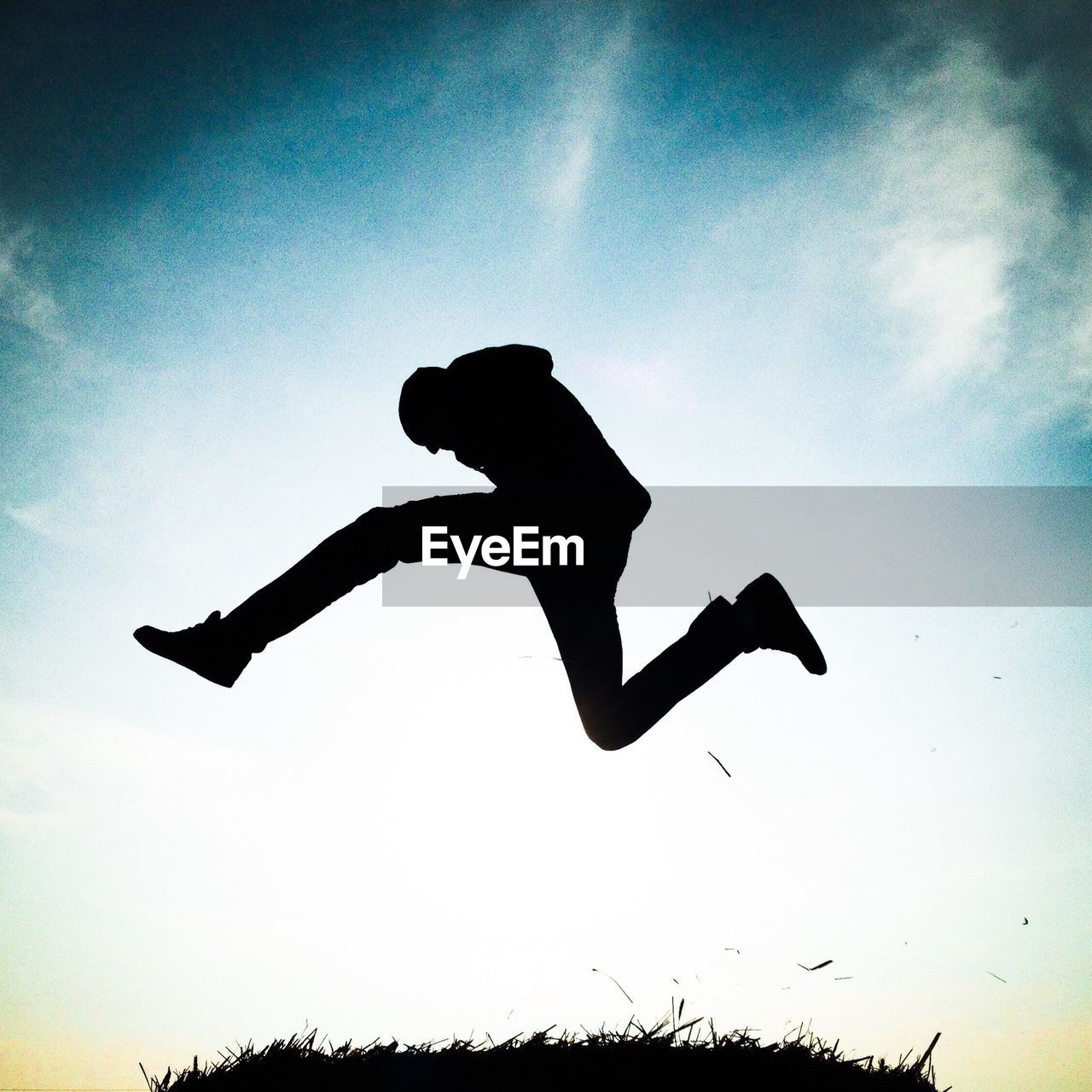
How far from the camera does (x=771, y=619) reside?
3.19 metres

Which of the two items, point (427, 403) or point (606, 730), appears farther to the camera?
point (606, 730)

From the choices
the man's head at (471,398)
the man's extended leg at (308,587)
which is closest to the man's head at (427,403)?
the man's head at (471,398)

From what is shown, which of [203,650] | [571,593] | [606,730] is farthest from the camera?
[571,593]

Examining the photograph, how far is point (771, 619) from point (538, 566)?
1.14 m

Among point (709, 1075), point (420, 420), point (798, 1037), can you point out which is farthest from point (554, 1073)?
point (420, 420)

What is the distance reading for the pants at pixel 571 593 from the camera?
2652 millimetres

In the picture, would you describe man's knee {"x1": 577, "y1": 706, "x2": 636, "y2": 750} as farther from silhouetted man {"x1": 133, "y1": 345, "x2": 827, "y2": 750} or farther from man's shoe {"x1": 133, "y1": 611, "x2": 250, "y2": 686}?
man's shoe {"x1": 133, "y1": 611, "x2": 250, "y2": 686}

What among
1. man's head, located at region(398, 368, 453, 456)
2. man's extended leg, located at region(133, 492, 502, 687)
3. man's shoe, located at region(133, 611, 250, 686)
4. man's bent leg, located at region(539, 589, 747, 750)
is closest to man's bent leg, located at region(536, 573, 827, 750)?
man's bent leg, located at region(539, 589, 747, 750)

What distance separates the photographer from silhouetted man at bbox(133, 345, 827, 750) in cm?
264

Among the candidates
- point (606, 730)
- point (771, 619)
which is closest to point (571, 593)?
point (606, 730)

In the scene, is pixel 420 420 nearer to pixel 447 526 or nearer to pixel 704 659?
pixel 447 526

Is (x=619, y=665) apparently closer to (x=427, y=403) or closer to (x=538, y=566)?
(x=538, y=566)

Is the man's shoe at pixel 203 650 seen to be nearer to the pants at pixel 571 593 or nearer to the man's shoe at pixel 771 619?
the pants at pixel 571 593

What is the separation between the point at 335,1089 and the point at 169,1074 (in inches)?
38.0
